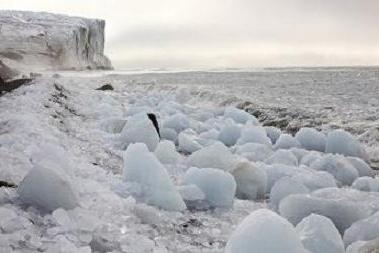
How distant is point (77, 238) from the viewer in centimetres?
184

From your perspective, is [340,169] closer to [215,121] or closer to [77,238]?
[77,238]

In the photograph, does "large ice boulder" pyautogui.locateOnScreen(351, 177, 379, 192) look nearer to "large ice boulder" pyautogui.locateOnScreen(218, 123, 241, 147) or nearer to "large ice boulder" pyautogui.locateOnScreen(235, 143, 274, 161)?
"large ice boulder" pyautogui.locateOnScreen(235, 143, 274, 161)

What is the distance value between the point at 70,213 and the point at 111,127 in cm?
296

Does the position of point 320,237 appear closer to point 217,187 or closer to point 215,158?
point 217,187

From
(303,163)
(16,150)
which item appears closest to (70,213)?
(16,150)

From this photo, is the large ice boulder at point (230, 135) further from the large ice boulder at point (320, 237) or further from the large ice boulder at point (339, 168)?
the large ice boulder at point (320, 237)

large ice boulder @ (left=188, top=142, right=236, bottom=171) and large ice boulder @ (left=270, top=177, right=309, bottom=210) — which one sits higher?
large ice boulder @ (left=188, top=142, right=236, bottom=171)

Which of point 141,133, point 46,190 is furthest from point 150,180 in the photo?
point 141,133

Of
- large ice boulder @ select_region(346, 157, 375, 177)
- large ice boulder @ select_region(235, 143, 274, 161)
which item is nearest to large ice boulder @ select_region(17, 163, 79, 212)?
large ice boulder @ select_region(235, 143, 274, 161)

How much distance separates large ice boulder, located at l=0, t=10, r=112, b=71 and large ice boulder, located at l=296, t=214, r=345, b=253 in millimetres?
52985

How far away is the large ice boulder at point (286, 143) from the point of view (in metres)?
4.57

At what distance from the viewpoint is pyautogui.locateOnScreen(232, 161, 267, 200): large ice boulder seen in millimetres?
3080

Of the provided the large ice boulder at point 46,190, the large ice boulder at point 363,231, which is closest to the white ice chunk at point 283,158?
the large ice boulder at point 363,231

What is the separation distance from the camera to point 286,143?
4625mm
